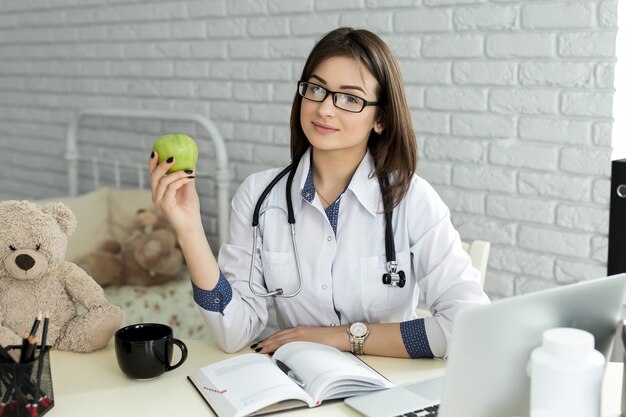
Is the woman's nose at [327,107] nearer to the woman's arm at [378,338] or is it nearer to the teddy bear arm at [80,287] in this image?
the woman's arm at [378,338]

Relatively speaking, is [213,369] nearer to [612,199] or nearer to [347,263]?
[347,263]

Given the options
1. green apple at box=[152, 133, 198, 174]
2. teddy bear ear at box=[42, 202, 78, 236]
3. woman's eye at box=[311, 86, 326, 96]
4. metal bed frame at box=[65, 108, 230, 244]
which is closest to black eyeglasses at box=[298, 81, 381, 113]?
woman's eye at box=[311, 86, 326, 96]

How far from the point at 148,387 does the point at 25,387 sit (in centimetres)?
20

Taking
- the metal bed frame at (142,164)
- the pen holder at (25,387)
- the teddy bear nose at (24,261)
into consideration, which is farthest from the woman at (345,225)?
the metal bed frame at (142,164)

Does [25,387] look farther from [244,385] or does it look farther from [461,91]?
[461,91]

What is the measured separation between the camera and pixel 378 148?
5.49ft

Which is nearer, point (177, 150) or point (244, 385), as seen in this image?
point (244, 385)

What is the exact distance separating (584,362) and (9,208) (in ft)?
3.32

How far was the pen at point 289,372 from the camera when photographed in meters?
1.22

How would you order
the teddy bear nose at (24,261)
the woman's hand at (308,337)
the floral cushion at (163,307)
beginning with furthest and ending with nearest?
the floral cushion at (163,307), the woman's hand at (308,337), the teddy bear nose at (24,261)

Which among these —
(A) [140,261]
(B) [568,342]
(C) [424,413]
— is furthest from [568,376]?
(A) [140,261]

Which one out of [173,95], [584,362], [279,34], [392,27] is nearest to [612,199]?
[584,362]

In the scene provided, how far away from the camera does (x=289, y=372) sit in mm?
1266

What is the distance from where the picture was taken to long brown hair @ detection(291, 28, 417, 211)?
1573 millimetres
